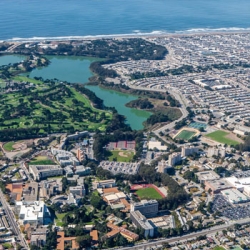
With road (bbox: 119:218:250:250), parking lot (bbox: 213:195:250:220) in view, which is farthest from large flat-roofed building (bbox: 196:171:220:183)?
road (bbox: 119:218:250:250)

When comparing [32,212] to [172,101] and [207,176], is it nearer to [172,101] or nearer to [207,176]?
[207,176]

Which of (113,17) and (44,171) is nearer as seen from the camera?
(44,171)

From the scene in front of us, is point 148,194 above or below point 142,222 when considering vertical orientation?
below

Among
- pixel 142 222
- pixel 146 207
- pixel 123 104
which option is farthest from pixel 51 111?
pixel 142 222

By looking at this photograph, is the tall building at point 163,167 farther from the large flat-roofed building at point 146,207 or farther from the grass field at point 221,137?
the grass field at point 221,137

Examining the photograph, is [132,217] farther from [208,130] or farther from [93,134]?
[208,130]

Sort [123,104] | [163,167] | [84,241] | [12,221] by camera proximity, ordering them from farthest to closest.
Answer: [123,104] → [163,167] → [12,221] → [84,241]

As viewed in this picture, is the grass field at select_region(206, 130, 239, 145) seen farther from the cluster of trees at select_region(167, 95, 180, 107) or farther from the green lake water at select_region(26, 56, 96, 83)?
the green lake water at select_region(26, 56, 96, 83)

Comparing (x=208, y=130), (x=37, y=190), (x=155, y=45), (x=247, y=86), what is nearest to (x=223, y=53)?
(x=155, y=45)
